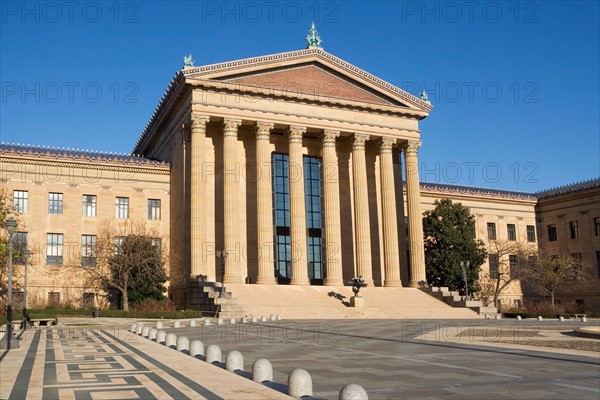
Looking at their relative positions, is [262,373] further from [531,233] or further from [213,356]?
[531,233]

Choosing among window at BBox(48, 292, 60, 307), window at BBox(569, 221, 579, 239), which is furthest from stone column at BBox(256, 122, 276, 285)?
window at BBox(569, 221, 579, 239)

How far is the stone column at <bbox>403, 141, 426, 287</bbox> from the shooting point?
2350 inches

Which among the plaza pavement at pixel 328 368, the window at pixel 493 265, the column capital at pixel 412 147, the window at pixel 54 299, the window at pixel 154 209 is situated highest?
the column capital at pixel 412 147

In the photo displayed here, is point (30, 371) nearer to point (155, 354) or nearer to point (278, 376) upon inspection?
point (155, 354)

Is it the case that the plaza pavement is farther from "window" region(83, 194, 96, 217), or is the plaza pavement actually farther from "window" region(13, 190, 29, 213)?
"window" region(83, 194, 96, 217)

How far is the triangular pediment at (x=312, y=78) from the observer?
53719mm

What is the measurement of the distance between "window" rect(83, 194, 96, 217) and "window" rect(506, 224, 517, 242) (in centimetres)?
4945

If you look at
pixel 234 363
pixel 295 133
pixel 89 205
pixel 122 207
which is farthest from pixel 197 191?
pixel 234 363

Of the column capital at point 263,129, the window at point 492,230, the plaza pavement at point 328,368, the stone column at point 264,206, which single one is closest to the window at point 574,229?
the window at point 492,230

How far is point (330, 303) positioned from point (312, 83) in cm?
2121

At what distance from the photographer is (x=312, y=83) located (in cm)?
5838

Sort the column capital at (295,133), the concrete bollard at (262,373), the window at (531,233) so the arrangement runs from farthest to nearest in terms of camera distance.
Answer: the window at (531,233) → the column capital at (295,133) → the concrete bollard at (262,373)

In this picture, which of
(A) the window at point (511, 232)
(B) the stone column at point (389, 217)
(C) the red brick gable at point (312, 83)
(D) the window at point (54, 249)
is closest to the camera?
(D) the window at point (54, 249)

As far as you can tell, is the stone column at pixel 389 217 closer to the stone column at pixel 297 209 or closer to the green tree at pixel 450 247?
the green tree at pixel 450 247
